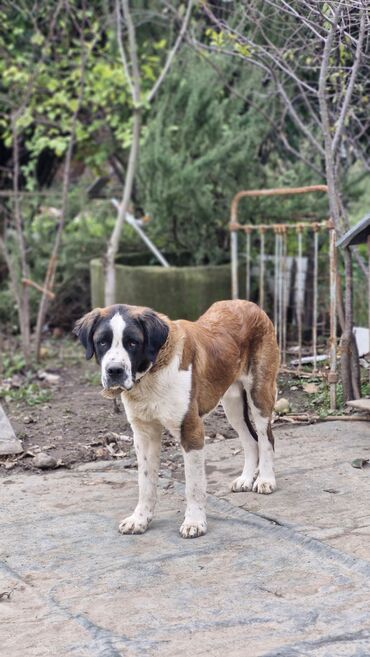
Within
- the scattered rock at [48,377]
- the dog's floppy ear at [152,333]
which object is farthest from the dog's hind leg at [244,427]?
the scattered rock at [48,377]

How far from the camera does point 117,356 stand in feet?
15.2

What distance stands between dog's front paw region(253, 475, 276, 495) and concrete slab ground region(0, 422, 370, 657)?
61mm

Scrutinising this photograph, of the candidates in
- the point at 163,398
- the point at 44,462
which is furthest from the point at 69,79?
the point at 163,398

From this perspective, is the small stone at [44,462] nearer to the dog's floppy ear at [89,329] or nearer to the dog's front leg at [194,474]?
the dog's front leg at [194,474]

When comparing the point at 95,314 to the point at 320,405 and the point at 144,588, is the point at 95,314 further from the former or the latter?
the point at 320,405

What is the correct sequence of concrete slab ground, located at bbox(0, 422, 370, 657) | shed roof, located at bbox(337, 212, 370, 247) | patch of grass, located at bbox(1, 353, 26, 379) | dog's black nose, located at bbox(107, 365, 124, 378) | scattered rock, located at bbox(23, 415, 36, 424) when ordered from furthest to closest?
patch of grass, located at bbox(1, 353, 26, 379), scattered rock, located at bbox(23, 415, 36, 424), shed roof, located at bbox(337, 212, 370, 247), dog's black nose, located at bbox(107, 365, 124, 378), concrete slab ground, located at bbox(0, 422, 370, 657)

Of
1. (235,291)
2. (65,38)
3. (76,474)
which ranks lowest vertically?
(76,474)

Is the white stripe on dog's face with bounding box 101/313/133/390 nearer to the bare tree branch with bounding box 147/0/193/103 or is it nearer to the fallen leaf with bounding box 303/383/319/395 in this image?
the fallen leaf with bounding box 303/383/319/395

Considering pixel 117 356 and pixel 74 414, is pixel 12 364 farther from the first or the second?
pixel 117 356

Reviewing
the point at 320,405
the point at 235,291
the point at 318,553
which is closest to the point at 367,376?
the point at 320,405

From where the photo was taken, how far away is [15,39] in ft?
43.3

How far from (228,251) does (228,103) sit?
5.68 ft

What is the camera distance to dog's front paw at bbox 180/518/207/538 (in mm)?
4973

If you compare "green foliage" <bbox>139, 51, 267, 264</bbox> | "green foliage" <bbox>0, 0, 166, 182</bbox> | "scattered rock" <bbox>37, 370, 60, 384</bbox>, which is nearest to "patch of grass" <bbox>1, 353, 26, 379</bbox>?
"scattered rock" <bbox>37, 370, 60, 384</bbox>
